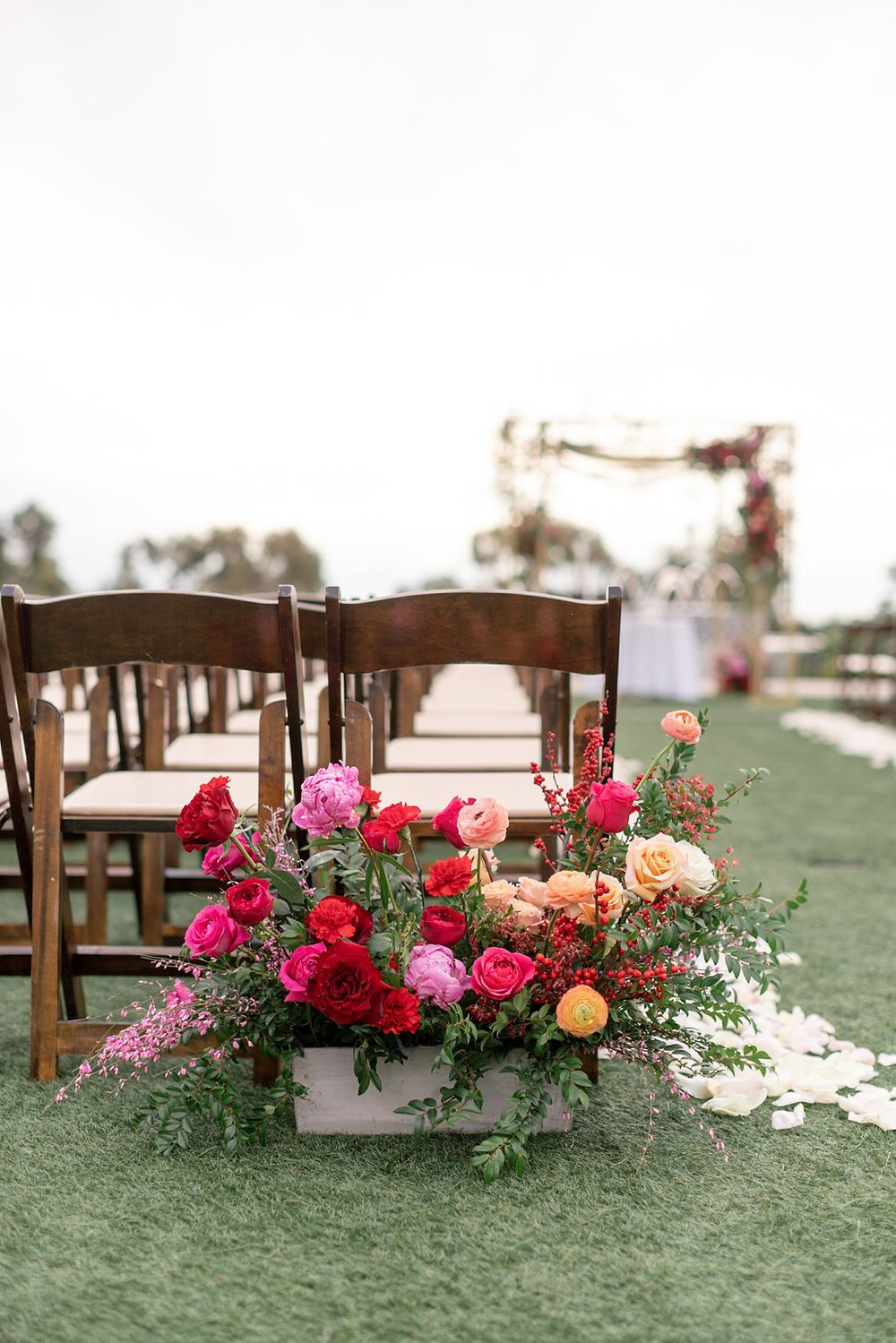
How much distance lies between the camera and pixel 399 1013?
4.64 ft

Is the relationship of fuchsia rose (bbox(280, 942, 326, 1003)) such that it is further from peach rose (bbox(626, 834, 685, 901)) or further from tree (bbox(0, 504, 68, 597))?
tree (bbox(0, 504, 68, 597))

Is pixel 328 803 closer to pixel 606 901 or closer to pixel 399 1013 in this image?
pixel 399 1013

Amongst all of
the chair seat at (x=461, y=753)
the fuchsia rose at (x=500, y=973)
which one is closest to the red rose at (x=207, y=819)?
the fuchsia rose at (x=500, y=973)

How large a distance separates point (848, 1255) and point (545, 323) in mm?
8684

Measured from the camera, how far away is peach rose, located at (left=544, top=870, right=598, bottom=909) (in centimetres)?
149

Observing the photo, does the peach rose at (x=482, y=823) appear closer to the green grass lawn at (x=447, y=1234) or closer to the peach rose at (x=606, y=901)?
the peach rose at (x=606, y=901)

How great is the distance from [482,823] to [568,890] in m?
0.15

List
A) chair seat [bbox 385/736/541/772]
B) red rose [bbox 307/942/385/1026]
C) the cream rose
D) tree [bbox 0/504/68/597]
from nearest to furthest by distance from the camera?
red rose [bbox 307/942/385/1026] < the cream rose < chair seat [bbox 385/736/541/772] < tree [bbox 0/504/68/597]

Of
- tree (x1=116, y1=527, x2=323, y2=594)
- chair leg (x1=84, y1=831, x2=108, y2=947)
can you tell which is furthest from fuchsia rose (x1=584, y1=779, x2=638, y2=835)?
tree (x1=116, y1=527, x2=323, y2=594)

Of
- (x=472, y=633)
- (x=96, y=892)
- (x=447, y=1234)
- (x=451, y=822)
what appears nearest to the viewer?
(x=447, y=1234)

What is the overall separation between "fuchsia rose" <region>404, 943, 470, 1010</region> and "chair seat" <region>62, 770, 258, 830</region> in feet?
1.25

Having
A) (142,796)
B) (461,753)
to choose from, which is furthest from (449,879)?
(461,753)

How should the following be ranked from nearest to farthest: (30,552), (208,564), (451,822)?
1. (451,822)
2. (208,564)
3. (30,552)

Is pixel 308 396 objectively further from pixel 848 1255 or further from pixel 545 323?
pixel 848 1255
